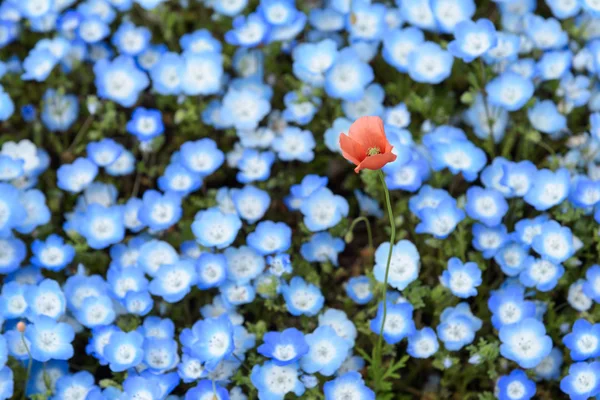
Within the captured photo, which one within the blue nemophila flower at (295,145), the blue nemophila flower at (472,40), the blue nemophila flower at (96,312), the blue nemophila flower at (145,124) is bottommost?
the blue nemophila flower at (96,312)

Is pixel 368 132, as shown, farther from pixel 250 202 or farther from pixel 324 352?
pixel 250 202

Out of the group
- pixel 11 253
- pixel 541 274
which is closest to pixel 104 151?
pixel 11 253

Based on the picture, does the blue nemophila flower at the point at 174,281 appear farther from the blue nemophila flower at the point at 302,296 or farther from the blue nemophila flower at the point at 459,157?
the blue nemophila flower at the point at 459,157

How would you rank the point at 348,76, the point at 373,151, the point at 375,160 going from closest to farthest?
the point at 375,160, the point at 373,151, the point at 348,76

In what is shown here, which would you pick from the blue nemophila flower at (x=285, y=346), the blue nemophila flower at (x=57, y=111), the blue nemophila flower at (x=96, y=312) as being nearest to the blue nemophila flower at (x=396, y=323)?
the blue nemophila flower at (x=285, y=346)

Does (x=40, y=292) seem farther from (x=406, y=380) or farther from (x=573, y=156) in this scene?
(x=573, y=156)
